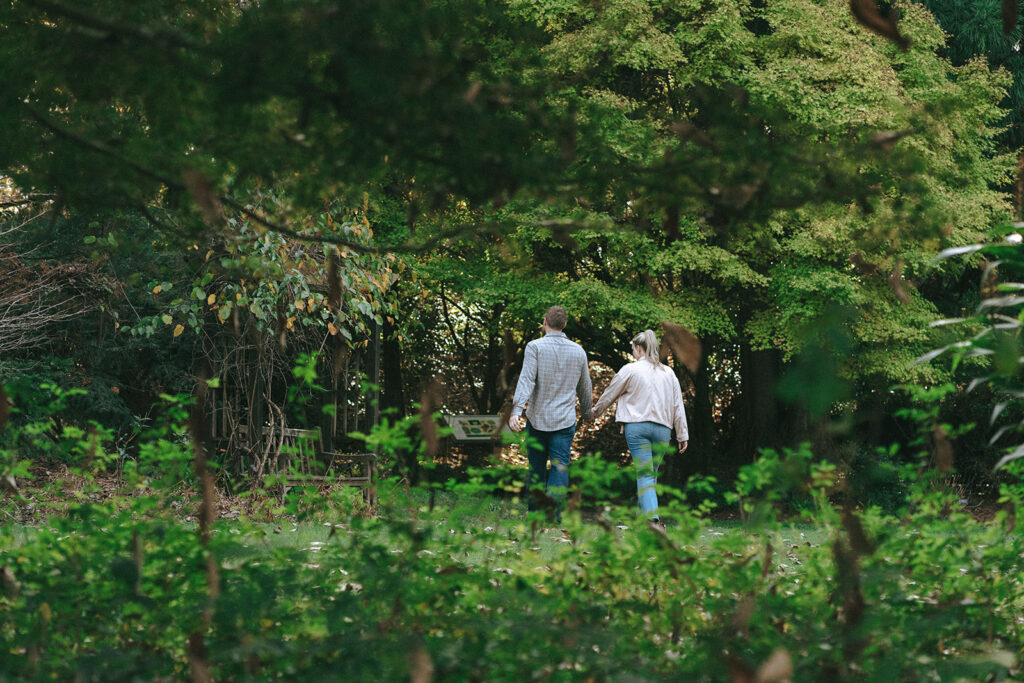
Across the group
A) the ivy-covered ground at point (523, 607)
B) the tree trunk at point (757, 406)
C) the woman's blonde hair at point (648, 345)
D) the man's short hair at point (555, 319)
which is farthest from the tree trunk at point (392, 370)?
the ivy-covered ground at point (523, 607)

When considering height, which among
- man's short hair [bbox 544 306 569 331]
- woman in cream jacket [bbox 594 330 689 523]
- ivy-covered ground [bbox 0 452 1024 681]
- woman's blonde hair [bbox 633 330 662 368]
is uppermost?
man's short hair [bbox 544 306 569 331]

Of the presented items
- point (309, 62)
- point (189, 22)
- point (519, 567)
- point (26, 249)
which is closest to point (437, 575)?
point (519, 567)

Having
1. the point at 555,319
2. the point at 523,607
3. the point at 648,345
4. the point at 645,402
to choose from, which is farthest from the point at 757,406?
the point at 523,607

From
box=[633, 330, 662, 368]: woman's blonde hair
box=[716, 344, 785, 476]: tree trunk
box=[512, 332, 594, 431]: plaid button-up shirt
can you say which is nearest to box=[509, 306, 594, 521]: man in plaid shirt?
box=[512, 332, 594, 431]: plaid button-up shirt

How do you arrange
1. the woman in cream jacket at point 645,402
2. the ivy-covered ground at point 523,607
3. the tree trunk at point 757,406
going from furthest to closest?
the tree trunk at point 757,406 < the woman in cream jacket at point 645,402 < the ivy-covered ground at point 523,607

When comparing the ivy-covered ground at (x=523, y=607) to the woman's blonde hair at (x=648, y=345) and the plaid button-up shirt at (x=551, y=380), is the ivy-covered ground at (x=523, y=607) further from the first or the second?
the woman's blonde hair at (x=648, y=345)

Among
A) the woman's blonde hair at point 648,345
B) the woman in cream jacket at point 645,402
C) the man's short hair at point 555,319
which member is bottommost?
the woman in cream jacket at point 645,402

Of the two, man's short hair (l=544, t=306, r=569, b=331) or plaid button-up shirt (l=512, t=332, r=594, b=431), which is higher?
man's short hair (l=544, t=306, r=569, b=331)

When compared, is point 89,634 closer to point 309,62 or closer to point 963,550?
point 309,62

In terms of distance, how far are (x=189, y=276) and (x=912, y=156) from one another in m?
8.54

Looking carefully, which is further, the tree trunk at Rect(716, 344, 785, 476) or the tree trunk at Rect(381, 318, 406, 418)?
the tree trunk at Rect(381, 318, 406, 418)

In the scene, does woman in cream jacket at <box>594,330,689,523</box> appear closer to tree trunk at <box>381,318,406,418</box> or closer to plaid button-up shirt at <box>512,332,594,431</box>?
plaid button-up shirt at <box>512,332,594,431</box>

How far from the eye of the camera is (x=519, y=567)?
333 cm

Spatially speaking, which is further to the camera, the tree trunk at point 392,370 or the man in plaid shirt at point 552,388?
the tree trunk at point 392,370
